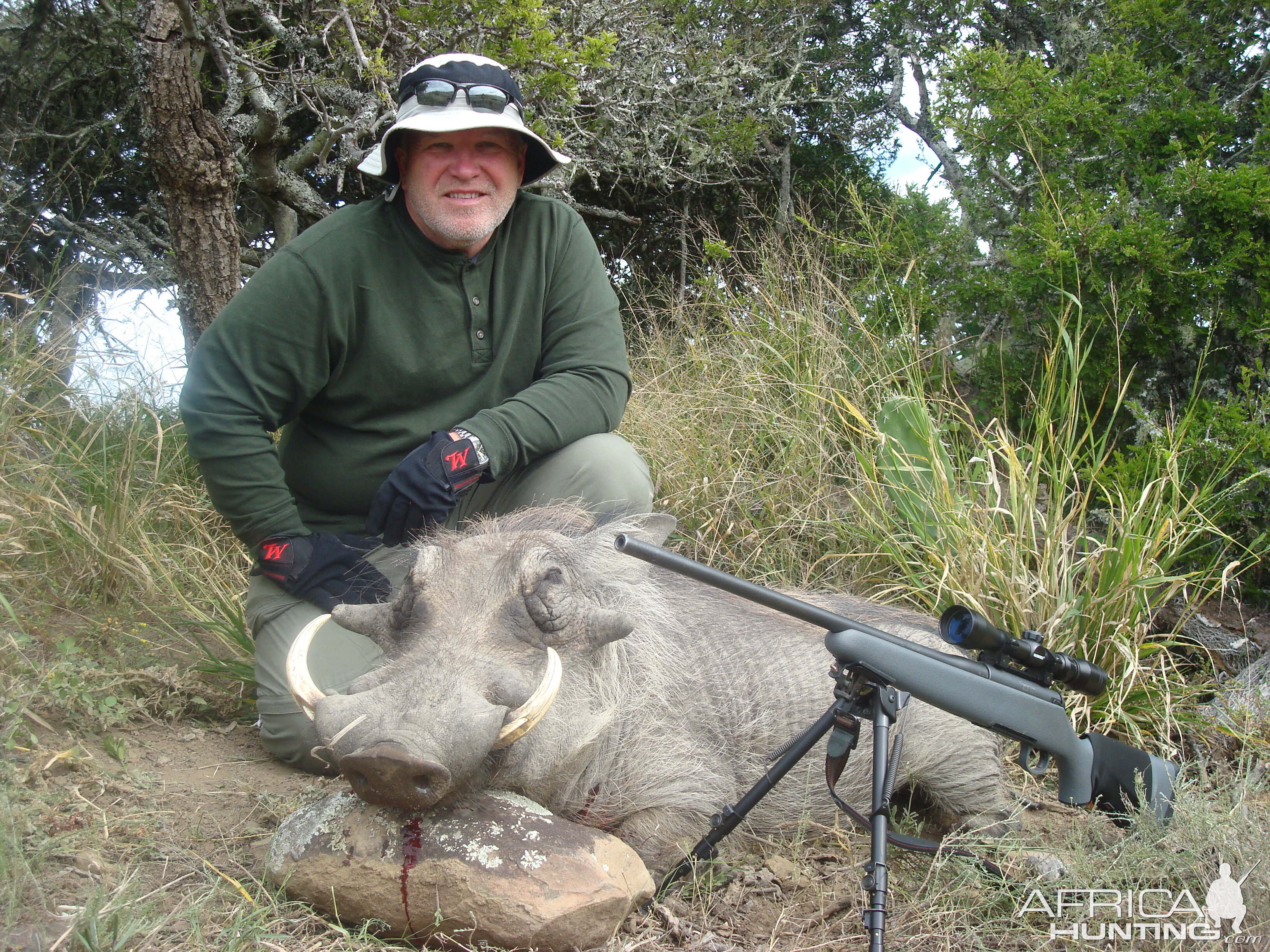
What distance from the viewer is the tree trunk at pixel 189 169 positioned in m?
3.94

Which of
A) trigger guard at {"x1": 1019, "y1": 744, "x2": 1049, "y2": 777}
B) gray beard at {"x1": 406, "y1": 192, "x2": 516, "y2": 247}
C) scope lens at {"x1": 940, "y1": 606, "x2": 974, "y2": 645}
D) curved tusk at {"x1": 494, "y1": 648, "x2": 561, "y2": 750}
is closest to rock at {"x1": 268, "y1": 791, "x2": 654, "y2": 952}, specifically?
curved tusk at {"x1": 494, "y1": 648, "x2": 561, "y2": 750}

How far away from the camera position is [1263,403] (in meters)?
3.80

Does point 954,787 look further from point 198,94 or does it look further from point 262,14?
point 262,14

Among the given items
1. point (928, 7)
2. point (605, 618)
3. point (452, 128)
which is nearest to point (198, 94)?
point (452, 128)

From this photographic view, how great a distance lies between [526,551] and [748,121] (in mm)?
5146

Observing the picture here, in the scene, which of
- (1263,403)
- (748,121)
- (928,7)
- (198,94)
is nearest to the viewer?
(1263,403)

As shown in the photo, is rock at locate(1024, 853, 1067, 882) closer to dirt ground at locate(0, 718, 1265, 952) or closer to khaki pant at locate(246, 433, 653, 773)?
dirt ground at locate(0, 718, 1265, 952)

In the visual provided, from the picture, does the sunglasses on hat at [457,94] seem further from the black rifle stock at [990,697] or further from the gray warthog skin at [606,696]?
the black rifle stock at [990,697]

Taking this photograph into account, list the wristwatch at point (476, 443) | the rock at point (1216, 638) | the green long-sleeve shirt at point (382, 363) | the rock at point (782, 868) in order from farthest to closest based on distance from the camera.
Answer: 1. the rock at point (1216, 638)
2. the green long-sleeve shirt at point (382, 363)
3. the wristwatch at point (476, 443)
4. the rock at point (782, 868)

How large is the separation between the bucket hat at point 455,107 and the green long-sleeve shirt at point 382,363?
0.61 feet

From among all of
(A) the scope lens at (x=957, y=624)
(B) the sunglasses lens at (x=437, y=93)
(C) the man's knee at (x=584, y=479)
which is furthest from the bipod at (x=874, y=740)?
(B) the sunglasses lens at (x=437, y=93)

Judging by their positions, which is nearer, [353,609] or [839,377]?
[353,609]

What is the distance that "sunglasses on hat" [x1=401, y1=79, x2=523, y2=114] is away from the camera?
298cm

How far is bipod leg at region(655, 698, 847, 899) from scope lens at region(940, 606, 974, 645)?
0.28 meters
